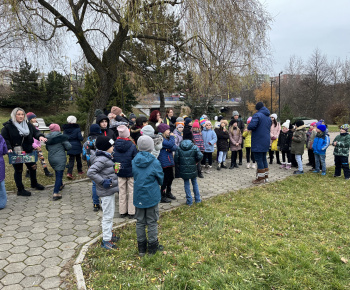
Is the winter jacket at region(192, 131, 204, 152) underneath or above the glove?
above

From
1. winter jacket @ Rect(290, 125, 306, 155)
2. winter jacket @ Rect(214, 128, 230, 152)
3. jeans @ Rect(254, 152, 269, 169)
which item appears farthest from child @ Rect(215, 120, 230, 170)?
winter jacket @ Rect(290, 125, 306, 155)

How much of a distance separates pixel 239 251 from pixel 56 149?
435 cm

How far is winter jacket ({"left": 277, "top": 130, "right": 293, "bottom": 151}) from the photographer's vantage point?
28.0 ft

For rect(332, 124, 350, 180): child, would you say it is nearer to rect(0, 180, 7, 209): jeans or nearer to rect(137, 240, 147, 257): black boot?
rect(137, 240, 147, 257): black boot

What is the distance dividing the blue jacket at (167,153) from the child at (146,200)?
1.86 metres

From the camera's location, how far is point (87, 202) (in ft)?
18.4

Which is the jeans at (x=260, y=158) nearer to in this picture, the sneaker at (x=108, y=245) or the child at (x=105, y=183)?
the child at (x=105, y=183)

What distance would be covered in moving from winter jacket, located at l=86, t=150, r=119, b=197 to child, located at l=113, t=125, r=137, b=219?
0.73 metres

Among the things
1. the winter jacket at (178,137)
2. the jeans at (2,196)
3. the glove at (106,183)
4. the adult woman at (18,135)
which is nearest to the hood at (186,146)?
the winter jacket at (178,137)

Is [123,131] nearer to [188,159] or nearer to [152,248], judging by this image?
[188,159]

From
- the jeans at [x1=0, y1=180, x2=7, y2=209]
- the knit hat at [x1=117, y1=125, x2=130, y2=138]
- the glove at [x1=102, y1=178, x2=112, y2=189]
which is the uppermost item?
the knit hat at [x1=117, y1=125, x2=130, y2=138]

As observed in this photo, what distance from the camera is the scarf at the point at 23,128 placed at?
5.54 metres

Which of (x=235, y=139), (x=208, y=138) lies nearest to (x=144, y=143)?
(x=208, y=138)

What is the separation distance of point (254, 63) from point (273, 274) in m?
6.55
